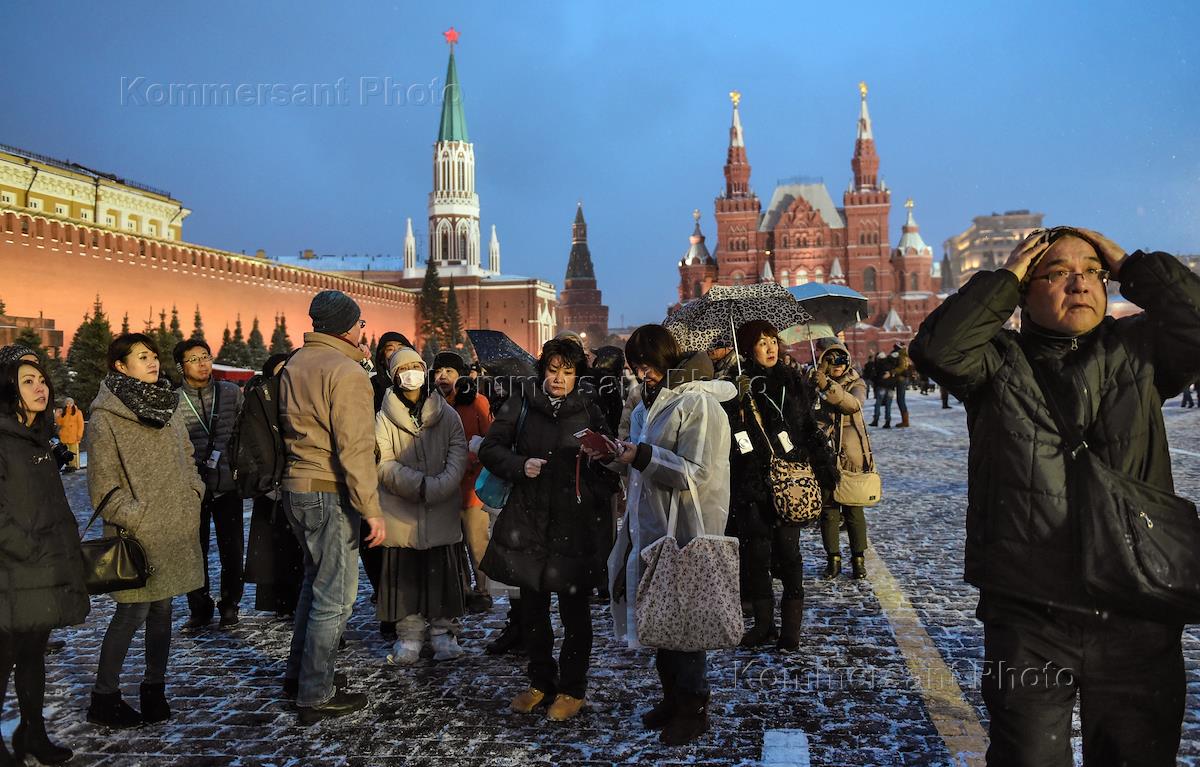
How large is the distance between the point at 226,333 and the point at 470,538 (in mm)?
41391

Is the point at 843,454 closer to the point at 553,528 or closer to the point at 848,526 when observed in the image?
the point at 848,526

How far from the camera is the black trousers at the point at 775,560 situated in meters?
4.44

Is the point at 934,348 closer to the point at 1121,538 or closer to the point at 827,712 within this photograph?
the point at 1121,538

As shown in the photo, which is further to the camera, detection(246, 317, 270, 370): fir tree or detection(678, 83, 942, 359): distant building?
detection(678, 83, 942, 359): distant building

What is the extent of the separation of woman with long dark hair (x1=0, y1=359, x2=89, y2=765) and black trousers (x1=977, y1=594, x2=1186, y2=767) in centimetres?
301

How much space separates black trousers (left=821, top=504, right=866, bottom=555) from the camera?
19.1ft

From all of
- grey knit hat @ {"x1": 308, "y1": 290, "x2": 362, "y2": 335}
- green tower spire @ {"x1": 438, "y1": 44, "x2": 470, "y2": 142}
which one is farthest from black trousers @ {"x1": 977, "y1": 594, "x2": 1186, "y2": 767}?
green tower spire @ {"x1": 438, "y1": 44, "x2": 470, "y2": 142}

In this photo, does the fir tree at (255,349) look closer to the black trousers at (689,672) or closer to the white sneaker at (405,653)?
the white sneaker at (405,653)

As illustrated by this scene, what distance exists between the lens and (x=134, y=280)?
38.5 metres

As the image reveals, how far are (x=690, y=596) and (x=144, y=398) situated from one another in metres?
2.41

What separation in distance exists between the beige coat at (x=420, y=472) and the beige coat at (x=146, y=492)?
0.94 m

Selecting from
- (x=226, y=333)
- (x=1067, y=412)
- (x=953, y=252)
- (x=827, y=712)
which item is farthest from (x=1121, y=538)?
(x=953, y=252)

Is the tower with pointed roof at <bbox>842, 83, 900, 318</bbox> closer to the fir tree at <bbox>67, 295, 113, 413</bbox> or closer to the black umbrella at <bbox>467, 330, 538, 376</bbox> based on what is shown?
the fir tree at <bbox>67, 295, 113, 413</bbox>

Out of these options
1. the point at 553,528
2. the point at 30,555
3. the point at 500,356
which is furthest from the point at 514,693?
the point at 500,356
